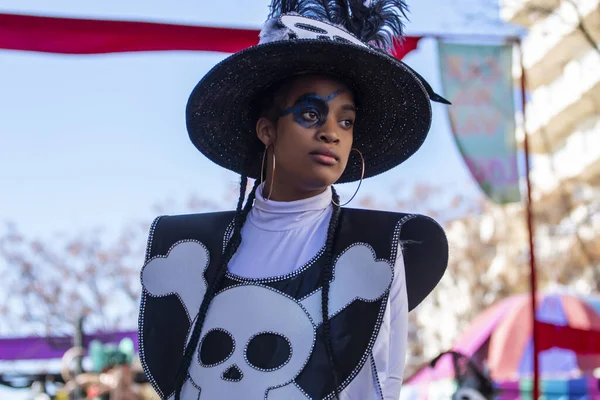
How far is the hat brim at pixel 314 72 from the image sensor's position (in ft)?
9.00

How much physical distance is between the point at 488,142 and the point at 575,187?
16728 millimetres

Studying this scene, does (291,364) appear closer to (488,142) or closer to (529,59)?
(488,142)

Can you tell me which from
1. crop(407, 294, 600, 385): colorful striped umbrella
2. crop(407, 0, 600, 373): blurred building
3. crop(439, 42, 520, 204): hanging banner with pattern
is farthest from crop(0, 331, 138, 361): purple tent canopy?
crop(407, 0, 600, 373): blurred building

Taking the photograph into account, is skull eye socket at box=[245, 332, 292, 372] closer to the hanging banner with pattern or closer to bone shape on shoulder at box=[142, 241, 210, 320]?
bone shape on shoulder at box=[142, 241, 210, 320]

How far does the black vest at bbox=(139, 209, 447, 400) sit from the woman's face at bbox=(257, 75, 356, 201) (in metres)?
0.15

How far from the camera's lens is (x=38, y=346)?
15406 millimetres

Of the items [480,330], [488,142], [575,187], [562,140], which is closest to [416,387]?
[480,330]

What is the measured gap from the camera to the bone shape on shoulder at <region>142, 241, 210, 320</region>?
2738 mm

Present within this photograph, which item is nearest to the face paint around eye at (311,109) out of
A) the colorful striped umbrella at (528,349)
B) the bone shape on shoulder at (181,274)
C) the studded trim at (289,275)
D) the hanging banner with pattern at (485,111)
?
the studded trim at (289,275)

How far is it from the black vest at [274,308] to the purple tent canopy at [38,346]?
1109cm

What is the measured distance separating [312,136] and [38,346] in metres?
Answer: 13.5

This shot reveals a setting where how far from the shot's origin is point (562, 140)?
34.8m

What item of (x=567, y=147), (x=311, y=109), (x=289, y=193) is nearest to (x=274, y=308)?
(x=289, y=193)

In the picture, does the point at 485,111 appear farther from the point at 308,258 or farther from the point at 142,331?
the point at 142,331
